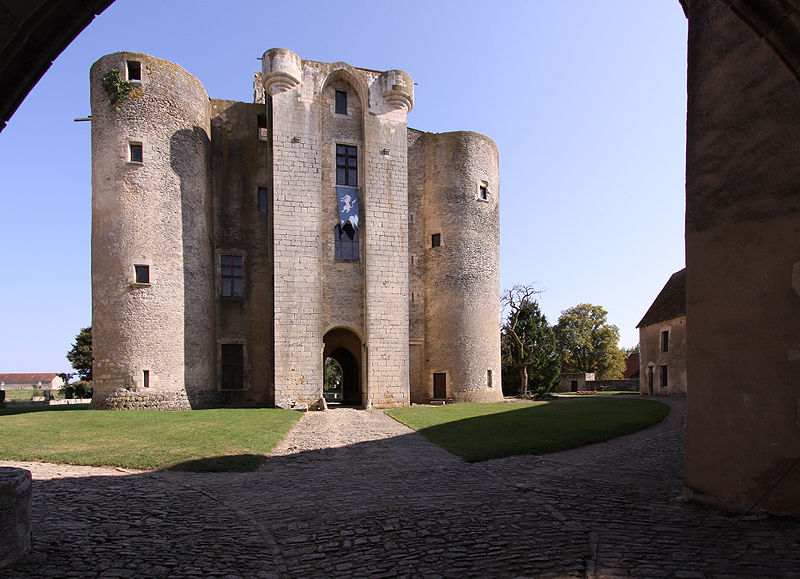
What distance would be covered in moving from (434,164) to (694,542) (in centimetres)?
2575

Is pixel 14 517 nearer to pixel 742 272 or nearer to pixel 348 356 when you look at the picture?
pixel 742 272

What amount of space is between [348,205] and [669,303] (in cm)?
2146

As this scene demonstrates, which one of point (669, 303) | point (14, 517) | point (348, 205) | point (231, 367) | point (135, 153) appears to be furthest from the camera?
point (669, 303)

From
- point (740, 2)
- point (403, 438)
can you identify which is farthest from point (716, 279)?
point (403, 438)

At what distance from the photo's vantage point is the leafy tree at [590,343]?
5459 cm

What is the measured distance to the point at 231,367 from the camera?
81.5ft

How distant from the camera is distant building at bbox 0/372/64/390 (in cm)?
8419

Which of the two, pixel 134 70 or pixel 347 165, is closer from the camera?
pixel 134 70

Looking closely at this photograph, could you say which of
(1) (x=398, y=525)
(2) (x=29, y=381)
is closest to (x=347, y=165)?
(1) (x=398, y=525)

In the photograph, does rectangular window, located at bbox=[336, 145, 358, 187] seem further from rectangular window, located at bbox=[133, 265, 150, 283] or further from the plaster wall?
the plaster wall

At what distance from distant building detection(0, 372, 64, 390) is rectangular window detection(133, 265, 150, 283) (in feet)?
249

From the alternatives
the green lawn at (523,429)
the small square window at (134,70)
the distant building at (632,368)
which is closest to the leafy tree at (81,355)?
the small square window at (134,70)

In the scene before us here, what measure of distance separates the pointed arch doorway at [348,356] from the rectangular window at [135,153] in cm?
1148

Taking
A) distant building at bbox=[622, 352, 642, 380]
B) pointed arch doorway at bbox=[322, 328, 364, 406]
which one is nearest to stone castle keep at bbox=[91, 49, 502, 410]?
pointed arch doorway at bbox=[322, 328, 364, 406]
